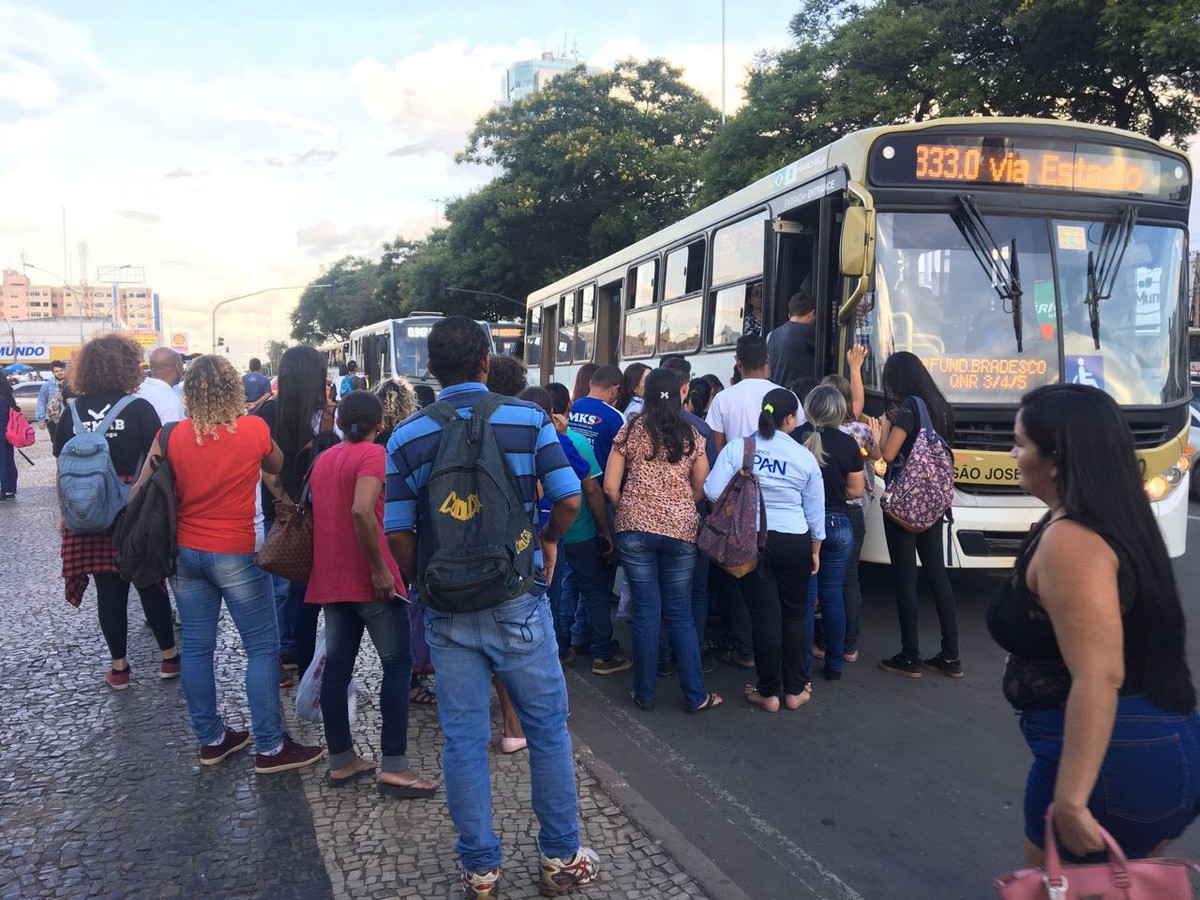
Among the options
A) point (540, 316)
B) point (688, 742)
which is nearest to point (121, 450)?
point (688, 742)

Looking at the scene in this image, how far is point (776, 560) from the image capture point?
4.88m

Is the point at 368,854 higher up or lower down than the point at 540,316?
lower down

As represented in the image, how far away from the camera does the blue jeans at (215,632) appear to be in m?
4.10

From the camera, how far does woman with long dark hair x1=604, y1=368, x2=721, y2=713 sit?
4812 millimetres

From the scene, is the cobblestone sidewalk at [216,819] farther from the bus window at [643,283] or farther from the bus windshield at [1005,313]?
the bus window at [643,283]

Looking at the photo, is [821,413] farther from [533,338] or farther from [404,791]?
[533,338]

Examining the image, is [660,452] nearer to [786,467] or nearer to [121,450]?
[786,467]

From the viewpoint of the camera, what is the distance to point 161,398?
5.98 meters

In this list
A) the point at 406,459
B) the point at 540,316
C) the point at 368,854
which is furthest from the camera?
the point at 540,316

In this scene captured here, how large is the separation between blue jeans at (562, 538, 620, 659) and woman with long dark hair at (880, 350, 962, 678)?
1735 millimetres

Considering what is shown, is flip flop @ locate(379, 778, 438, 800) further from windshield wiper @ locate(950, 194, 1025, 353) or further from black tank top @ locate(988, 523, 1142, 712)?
windshield wiper @ locate(950, 194, 1025, 353)

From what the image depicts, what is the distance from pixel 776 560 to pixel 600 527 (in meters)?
0.98

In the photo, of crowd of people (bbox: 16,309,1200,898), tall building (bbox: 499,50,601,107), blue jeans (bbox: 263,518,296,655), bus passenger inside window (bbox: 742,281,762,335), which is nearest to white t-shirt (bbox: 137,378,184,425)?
crowd of people (bbox: 16,309,1200,898)

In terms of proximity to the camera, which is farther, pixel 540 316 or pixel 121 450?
pixel 540 316
